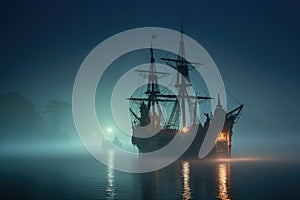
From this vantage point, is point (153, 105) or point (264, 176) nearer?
point (264, 176)

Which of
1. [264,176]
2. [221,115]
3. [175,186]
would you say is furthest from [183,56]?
[175,186]

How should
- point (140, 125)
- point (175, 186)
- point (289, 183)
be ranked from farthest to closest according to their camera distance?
point (140, 125) → point (289, 183) → point (175, 186)

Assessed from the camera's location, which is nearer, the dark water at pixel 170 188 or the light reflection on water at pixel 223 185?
the light reflection on water at pixel 223 185

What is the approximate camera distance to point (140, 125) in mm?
94938

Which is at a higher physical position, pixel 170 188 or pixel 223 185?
pixel 223 185

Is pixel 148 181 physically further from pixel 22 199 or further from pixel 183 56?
pixel 183 56

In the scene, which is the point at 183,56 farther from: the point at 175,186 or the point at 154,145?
the point at 175,186

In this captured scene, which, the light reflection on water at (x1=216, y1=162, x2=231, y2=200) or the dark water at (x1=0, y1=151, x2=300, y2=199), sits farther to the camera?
the dark water at (x1=0, y1=151, x2=300, y2=199)

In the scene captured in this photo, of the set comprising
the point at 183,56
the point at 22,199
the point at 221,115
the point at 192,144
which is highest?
the point at 183,56

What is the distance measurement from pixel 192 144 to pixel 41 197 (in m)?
50.8

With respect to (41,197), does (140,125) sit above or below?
above

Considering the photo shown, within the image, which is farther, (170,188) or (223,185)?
(223,185)

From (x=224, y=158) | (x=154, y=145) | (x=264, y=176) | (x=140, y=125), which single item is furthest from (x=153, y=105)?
(x=264, y=176)

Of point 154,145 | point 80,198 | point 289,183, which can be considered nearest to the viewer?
point 80,198
